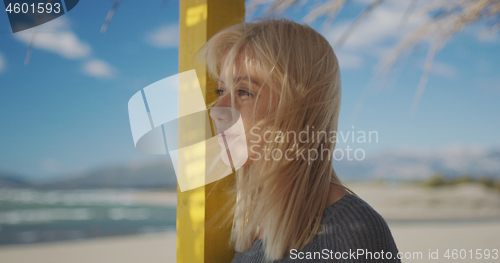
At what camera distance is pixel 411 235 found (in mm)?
6234

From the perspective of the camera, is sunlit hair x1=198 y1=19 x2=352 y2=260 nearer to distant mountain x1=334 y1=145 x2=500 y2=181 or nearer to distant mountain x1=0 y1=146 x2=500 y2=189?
distant mountain x1=0 y1=146 x2=500 y2=189

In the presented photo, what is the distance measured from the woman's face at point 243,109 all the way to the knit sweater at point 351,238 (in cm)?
24

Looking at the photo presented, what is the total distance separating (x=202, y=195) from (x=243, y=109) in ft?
1.09

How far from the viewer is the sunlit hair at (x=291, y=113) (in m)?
0.70

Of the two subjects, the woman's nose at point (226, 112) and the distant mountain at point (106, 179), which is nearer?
the woman's nose at point (226, 112)

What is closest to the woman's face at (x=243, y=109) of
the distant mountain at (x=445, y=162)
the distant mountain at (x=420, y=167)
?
the distant mountain at (x=420, y=167)

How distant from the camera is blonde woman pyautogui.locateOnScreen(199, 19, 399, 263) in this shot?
0.70 meters

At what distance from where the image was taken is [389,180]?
45.7 ft

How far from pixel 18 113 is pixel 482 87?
19.4 m

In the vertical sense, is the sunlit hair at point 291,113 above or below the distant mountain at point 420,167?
below

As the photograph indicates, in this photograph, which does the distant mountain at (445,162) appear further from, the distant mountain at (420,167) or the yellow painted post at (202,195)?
the yellow painted post at (202,195)

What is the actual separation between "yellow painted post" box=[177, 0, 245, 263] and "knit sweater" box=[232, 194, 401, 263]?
0.33 m

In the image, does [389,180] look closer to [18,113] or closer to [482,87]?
[482,87]

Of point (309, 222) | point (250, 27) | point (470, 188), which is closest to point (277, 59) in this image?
point (250, 27)
